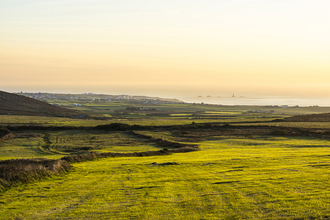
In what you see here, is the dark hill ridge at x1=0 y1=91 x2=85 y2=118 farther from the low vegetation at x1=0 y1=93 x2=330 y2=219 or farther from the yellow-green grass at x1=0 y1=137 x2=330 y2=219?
the yellow-green grass at x1=0 y1=137 x2=330 y2=219

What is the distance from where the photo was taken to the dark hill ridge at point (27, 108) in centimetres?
10143

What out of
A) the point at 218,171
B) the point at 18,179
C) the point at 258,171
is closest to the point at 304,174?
the point at 258,171

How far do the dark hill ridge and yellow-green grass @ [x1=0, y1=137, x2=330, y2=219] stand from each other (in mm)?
89271

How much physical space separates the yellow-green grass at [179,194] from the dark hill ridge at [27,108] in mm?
89271

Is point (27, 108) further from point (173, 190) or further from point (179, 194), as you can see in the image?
point (179, 194)

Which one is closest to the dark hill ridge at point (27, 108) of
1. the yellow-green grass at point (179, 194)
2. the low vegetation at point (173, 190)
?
the low vegetation at point (173, 190)

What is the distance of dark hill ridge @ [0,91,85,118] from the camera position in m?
101

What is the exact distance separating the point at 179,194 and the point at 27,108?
109 m

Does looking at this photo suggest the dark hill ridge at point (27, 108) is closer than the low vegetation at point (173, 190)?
No

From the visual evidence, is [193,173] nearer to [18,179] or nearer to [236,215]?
[236,215]

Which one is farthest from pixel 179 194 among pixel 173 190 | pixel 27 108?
pixel 27 108

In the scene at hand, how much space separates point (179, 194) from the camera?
13.6 metres

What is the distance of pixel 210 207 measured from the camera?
11719 mm

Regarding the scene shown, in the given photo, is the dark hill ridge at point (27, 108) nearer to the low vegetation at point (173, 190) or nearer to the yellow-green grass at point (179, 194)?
the low vegetation at point (173, 190)
